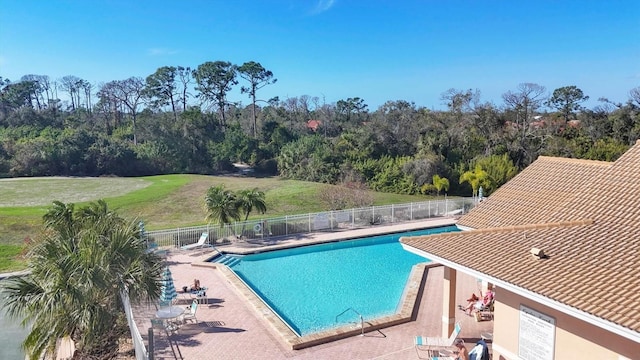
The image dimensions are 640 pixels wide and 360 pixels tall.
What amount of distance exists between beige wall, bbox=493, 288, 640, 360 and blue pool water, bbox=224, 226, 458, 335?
525 cm

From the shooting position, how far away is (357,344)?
35.8 feet

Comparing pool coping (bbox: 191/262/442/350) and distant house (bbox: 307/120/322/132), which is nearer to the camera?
pool coping (bbox: 191/262/442/350)

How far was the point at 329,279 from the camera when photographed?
17188 millimetres

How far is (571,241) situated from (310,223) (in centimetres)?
1596

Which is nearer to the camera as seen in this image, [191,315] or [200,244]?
[191,315]

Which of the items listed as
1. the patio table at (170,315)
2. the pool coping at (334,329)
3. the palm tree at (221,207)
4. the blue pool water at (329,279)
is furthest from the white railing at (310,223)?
the patio table at (170,315)

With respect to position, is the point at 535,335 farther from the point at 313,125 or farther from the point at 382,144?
the point at 313,125

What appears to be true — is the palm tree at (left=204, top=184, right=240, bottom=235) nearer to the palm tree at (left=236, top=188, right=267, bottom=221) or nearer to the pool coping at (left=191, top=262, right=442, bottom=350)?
the palm tree at (left=236, top=188, right=267, bottom=221)

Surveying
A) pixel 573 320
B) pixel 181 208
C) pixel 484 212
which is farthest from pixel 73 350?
pixel 181 208

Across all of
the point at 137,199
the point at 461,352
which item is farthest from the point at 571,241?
the point at 137,199

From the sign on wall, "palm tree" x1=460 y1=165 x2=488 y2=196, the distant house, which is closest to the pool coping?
the sign on wall

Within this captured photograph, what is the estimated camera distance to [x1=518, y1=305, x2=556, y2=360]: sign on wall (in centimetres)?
754

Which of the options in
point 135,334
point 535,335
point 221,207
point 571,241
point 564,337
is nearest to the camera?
point 564,337

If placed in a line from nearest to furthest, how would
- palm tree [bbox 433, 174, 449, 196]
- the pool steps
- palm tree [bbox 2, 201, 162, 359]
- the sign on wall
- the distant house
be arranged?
1. the sign on wall
2. palm tree [bbox 2, 201, 162, 359]
3. the pool steps
4. palm tree [bbox 433, 174, 449, 196]
5. the distant house
